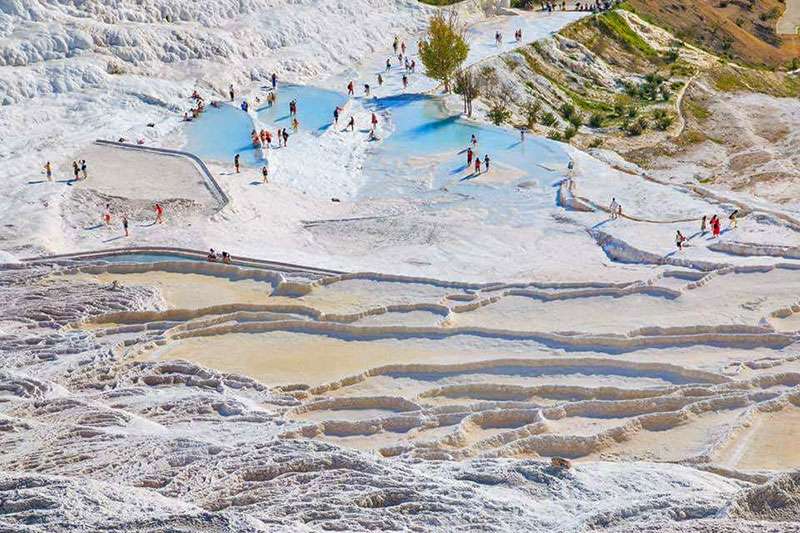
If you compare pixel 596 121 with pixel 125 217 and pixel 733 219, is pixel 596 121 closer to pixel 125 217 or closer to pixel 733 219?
pixel 733 219

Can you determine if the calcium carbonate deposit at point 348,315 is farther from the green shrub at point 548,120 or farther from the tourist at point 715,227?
the green shrub at point 548,120

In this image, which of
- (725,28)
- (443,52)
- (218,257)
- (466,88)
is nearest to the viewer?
(218,257)

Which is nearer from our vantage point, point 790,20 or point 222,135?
point 222,135

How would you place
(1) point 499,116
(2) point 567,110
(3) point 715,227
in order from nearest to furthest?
(3) point 715,227 → (1) point 499,116 → (2) point 567,110

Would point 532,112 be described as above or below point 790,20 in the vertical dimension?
above

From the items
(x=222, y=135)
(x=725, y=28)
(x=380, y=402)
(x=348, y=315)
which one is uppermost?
(x=725, y=28)

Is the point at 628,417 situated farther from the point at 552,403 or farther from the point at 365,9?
the point at 365,9

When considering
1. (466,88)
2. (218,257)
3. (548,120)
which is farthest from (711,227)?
(466,88)
